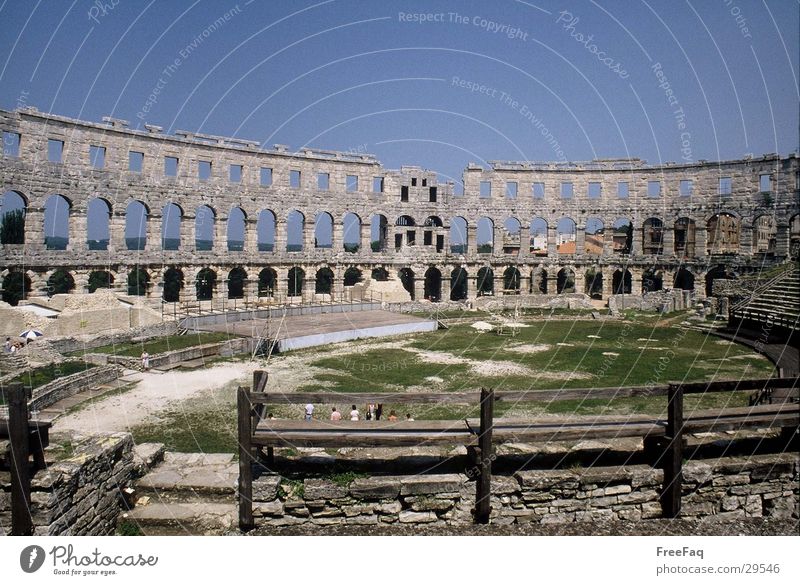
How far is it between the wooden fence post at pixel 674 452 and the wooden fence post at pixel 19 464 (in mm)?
9079

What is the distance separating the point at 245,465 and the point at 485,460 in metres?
3.45

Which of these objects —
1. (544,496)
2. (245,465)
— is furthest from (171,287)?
(544,496)

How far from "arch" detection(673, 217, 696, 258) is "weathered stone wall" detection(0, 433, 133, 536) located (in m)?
48.7

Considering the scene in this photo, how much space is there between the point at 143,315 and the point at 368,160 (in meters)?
25.0

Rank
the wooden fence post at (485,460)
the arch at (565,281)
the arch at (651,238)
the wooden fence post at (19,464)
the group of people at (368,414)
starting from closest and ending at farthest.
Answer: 1. the wooden fence post at (19,464)
2. the wooden fence post at (485,460)
3. the group of people at (368,414)
4. the arch at (651,238)
5. the arch at (565,281)

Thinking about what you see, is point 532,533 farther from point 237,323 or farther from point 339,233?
point 339,233

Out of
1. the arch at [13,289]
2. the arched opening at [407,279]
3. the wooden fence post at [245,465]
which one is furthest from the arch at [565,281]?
the wooden fence post at [245,465]

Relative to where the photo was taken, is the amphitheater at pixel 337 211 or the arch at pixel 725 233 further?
the arch at pixel 725 233

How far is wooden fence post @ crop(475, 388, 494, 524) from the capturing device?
8234 mm

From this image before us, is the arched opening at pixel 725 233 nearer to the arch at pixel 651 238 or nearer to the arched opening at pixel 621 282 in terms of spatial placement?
the arch at pixel 651 238

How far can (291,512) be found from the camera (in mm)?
8266

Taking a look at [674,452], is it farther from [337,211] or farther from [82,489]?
[337,211]

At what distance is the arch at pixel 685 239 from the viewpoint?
4912 cm

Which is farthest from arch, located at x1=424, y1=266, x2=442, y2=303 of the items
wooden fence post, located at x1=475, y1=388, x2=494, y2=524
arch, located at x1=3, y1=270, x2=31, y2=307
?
wooden fence post, located at x1=475, y1=388, x2=494, y2=524
